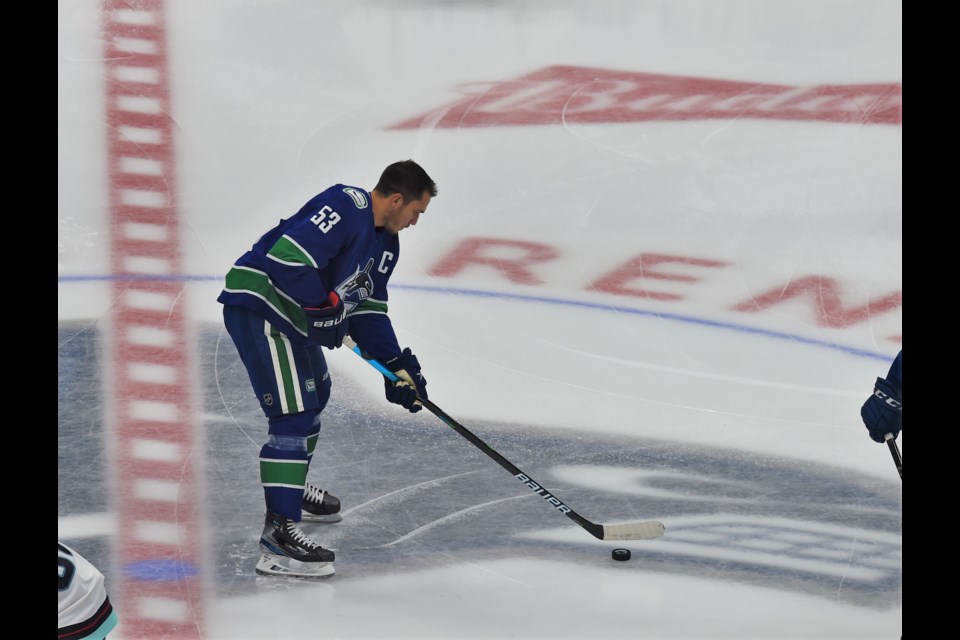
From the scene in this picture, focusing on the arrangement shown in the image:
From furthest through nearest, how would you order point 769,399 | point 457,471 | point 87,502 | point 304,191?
point 304,191
point 769,399
point 457,471
point 87,502

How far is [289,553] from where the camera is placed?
403 cm

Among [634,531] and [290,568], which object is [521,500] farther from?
[290,568]

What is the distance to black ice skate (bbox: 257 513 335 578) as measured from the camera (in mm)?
4008

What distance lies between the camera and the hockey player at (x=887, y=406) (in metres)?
3.94

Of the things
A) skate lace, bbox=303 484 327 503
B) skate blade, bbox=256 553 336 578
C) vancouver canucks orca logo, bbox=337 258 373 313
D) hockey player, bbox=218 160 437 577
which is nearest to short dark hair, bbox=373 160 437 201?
hockey player, bbox=218 160 437 577

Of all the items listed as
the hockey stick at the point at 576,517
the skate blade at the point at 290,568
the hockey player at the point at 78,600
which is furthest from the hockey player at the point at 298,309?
the hockey player at the point at 78,600

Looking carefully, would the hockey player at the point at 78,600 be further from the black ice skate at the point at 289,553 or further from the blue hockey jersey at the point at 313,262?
the blue hockey jersey at the point at 313,262

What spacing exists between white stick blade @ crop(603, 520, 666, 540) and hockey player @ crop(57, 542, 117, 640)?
5.28 ft

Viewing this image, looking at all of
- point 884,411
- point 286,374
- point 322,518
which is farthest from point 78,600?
point 884,411

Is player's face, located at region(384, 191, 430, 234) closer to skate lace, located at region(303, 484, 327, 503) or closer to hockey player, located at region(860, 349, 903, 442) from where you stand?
skate lace, located at region(303, 484, 327, 503)

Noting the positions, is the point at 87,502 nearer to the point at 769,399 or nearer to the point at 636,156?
the point at 769,399

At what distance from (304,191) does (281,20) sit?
4.51 ft

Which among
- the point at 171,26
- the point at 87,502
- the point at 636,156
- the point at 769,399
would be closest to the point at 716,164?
the point at 636,156

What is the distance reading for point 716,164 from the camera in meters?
6.42
